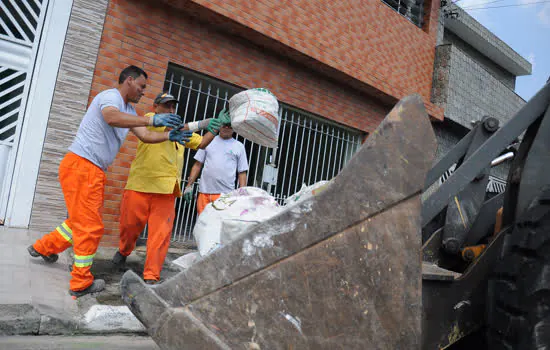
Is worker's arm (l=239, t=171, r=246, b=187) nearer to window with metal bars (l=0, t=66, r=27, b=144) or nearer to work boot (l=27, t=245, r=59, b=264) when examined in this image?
work boot (l=27, t=245, r=59, b=264)

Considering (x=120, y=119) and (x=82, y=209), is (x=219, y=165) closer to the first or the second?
(x=120, y=119)

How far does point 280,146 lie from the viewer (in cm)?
664

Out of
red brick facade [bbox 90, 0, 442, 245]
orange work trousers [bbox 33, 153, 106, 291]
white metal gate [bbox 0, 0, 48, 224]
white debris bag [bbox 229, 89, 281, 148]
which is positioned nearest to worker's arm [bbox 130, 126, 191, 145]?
orange work trousers [bbox 33, 153, 106, 291]

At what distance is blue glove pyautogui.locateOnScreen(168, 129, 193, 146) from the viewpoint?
3.22 m

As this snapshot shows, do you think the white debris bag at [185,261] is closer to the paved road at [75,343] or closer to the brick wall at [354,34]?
the paved road at [75,343]

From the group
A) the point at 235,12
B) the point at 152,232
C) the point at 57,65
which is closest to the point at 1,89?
the point at 57,65

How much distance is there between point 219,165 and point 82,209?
77.4 inches

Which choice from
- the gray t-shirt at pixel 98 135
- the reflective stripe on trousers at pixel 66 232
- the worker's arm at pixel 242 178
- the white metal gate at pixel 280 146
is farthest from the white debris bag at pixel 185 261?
the white metal gate at pixel 280 146

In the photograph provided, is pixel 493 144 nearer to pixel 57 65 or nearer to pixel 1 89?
pixel 57 65

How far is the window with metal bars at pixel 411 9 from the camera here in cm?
872

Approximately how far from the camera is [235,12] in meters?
5.37

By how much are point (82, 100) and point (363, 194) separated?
416 centimetres

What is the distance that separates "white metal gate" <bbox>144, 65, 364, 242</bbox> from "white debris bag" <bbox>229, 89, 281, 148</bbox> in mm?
2626

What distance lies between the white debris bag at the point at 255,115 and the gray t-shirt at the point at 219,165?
1764 millimetres
